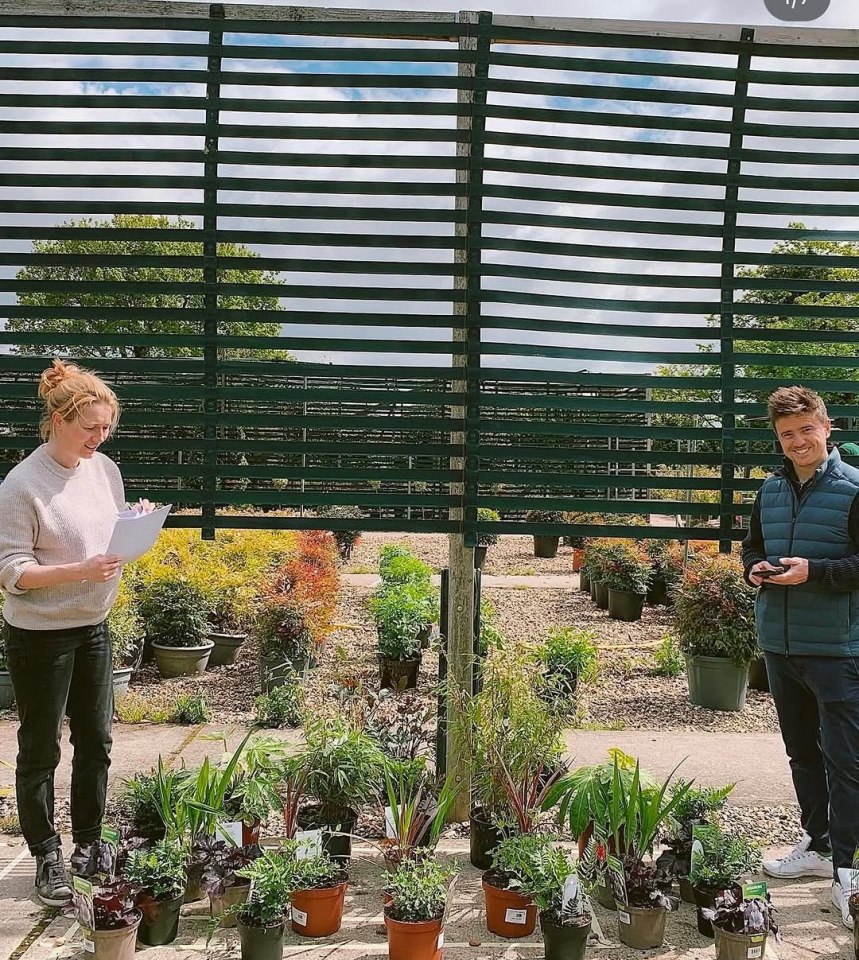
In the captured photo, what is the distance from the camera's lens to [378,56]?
3.46 metres

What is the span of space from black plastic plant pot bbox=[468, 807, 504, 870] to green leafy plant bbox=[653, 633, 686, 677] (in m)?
4.21

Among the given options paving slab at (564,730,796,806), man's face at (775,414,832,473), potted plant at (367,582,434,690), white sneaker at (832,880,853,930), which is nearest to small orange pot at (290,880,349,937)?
paving slab at (564,730,796,806)

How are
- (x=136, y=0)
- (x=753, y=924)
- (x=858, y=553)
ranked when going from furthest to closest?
(x=136, y=0) < (x=858, y=553) < (x=753, y=924)

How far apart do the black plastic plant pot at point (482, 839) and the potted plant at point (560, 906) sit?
0.47 m

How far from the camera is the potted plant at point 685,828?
9.82 feet

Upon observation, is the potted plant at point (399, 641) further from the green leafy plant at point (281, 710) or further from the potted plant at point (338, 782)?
the potted plant at point (338, 782)

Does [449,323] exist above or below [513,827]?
above

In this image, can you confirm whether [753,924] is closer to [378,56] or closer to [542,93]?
[542,93]

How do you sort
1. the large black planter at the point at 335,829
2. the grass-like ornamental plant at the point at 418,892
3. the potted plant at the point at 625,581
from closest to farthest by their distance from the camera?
the grass-like ornamental plant at the point at 418,892 → the large black planter at the point at 335,829 → the potted plant at the point at 625,581

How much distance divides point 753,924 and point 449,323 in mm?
2344

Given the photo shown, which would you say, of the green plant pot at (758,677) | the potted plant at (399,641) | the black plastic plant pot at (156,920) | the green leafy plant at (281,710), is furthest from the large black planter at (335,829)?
the green plant pot at (758,677)

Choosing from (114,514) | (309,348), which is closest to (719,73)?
(309,348)

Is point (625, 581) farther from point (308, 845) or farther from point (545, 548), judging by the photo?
point (308, 845)

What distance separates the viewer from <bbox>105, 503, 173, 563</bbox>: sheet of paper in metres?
2.74
